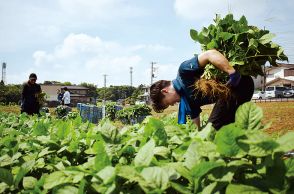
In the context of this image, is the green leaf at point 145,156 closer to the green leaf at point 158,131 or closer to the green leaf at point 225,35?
the green leaf at point 158,131

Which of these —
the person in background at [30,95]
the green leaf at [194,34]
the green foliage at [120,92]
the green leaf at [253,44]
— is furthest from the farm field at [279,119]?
the green foliage at [120,92]

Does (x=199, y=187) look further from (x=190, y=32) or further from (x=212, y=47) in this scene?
(x=190, y=32)

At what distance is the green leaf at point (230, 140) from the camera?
109cm

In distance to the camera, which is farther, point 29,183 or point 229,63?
point 229,63

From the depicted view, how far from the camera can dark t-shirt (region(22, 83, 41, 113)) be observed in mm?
9188

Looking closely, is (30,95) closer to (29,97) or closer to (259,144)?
(29,97)

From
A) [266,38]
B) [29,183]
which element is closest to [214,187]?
[29,183]

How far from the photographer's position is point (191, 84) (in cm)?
371

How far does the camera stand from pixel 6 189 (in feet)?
5.09

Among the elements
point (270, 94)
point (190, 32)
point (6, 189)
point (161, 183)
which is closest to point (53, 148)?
point (6, 189)

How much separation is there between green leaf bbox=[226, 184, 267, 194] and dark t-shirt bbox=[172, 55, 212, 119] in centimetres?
252

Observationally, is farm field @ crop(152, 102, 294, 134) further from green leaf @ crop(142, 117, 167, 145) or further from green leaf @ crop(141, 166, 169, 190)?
green leaf @ crop(141, 166, 169, 190)

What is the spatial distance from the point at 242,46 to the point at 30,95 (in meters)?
7.20

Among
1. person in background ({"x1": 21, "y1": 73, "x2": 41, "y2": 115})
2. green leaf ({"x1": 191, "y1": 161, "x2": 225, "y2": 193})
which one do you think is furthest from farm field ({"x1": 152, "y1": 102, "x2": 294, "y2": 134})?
person in background ({"x1": 21, "y1": 73, "x2": 41, "y2": 115})
